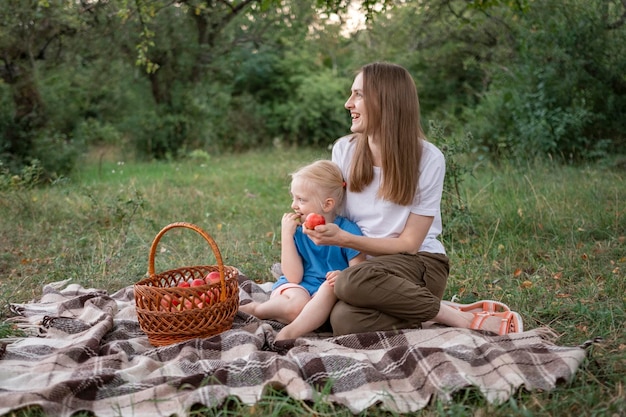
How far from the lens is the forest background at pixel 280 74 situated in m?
8.62

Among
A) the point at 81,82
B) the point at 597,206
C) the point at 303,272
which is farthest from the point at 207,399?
the point at 81,82

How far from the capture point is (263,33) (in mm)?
15258

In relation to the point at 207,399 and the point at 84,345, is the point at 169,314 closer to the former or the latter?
the point at 84,345

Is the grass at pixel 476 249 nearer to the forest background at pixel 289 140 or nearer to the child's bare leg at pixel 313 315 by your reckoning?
the forest background at pixel 289 140

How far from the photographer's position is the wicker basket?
3186mm

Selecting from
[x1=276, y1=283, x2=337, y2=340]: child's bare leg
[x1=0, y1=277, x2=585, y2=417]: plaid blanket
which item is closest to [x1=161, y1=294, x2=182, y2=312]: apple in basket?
[x1=0, y1=277, x2=585, y2=417]: plaid blanket

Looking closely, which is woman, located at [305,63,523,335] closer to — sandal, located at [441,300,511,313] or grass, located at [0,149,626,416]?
sandal, located at [441,300,511,313]

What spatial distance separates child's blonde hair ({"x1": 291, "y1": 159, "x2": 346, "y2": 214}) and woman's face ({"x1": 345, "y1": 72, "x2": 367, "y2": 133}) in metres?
0.26

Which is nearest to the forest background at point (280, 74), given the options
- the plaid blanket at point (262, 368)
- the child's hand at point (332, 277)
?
the child's hand at point (332, 277)

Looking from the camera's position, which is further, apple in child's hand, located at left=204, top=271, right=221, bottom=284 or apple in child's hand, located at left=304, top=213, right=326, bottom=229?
apple in child's hand, located at left=204, top=271, right=221, bottom=284

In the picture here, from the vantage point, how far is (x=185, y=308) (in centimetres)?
324

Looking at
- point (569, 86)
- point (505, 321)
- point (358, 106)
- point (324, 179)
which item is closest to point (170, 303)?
point (324, 179)

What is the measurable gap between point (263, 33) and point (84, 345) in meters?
13.0

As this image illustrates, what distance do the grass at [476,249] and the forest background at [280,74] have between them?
798 mm
